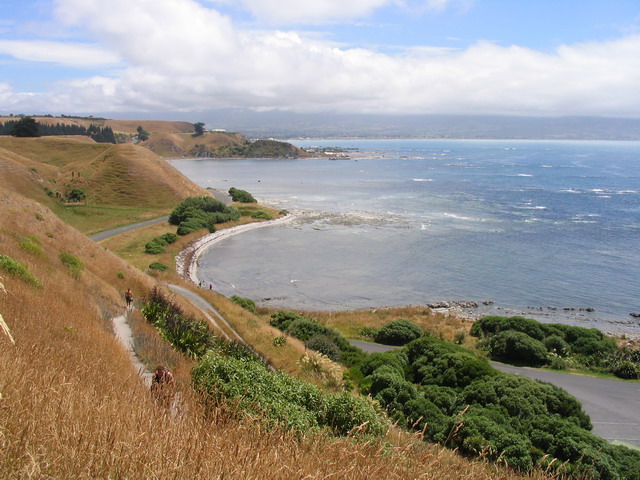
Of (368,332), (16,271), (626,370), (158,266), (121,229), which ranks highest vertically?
(16,271)

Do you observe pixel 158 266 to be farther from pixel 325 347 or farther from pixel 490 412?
pixel 490 412

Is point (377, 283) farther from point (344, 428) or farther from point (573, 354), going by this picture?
point (344, 428)

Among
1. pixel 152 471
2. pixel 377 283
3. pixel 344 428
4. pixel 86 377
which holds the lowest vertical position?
pixel 377 283

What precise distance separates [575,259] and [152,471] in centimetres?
5447

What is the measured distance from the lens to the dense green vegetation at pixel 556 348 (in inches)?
949

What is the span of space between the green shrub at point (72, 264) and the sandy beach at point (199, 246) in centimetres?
2349

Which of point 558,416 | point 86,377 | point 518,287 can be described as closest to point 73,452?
point 86,377

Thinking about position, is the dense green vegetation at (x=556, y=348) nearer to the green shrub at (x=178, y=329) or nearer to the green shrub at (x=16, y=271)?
the green shrub at (x=178, y=329)

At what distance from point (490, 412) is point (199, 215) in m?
56.0

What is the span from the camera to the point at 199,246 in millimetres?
55562

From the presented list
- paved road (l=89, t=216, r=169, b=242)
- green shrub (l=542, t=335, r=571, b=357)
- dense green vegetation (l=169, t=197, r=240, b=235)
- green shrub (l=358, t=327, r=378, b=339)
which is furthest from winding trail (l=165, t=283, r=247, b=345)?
dense green vegetation (l=169, t=197, r=240, b=235)

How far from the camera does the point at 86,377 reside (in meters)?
5.72

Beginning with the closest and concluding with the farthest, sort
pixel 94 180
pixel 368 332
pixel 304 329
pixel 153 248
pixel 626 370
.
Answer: pixel 626 370 → pixel 304 329 → pixel 368 332 → pixel 153 248 → pixel 94 180

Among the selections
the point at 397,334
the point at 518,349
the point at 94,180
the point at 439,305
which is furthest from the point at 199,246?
the point at 518,349
